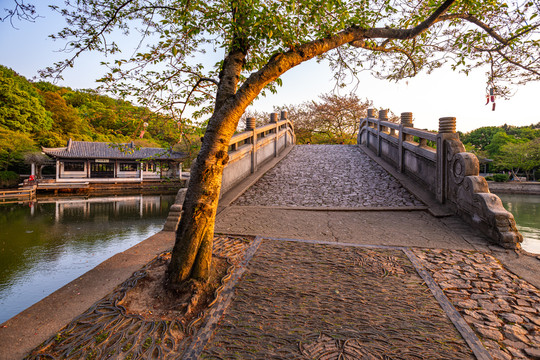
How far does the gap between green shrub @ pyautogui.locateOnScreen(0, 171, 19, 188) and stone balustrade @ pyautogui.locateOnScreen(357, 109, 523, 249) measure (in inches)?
1325

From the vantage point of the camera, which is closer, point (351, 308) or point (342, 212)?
point (351, 308)

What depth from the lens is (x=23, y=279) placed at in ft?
22.1

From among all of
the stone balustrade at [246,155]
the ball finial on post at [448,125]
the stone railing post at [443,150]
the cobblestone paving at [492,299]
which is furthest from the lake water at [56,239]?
the ball finial on post at [448,125]

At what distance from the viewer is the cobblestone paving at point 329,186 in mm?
6422

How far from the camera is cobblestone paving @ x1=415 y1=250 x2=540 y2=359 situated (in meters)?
2.02

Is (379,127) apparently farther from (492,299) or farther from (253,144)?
(492,299)

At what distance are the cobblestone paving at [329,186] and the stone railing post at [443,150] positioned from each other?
1.94 feet

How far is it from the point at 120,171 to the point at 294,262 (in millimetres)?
30321

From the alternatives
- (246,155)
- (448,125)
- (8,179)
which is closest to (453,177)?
(448,125)

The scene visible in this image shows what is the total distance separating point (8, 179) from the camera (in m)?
24.6

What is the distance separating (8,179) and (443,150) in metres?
34.9

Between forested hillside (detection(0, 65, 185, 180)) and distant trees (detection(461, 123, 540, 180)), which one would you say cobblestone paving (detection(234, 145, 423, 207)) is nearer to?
forested hillside (detection(0, 65, 185, 180))

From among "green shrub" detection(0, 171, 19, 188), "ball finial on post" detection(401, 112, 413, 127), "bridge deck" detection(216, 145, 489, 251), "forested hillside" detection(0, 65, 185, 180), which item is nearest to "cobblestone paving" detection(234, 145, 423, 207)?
"bridge deck" detection(216, 145, 489, 251)

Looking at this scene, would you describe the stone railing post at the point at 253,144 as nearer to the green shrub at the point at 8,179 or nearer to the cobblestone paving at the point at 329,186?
the cobblestone paving at the point at 329,186
